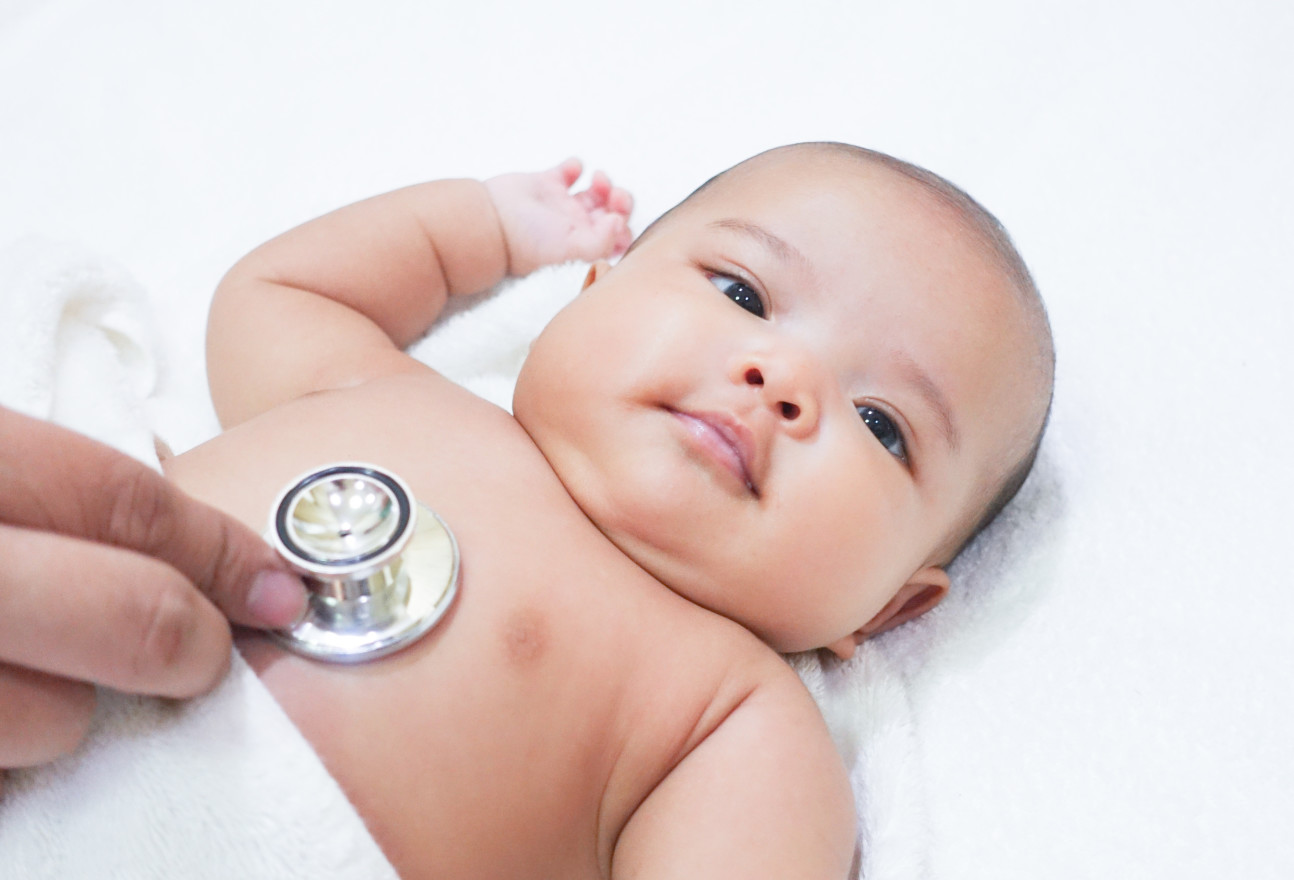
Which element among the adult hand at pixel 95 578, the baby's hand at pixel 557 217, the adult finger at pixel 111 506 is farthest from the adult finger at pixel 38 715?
the baby's hand at pixel 557 217

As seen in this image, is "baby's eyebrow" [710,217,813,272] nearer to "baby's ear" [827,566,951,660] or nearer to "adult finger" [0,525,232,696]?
"baby's ear" [827,566,951,660]

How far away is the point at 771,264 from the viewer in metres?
1.07

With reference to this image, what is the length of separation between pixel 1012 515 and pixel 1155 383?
0.24 meters

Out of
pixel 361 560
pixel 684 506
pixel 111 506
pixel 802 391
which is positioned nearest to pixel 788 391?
pixel 802 391

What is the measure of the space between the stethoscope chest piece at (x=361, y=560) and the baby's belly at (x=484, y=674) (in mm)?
40

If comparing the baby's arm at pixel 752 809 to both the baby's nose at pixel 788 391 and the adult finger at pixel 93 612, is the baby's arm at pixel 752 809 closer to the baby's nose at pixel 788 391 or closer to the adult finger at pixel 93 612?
the baby's nose at pixel 788 391

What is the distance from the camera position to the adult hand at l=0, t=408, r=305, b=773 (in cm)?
63

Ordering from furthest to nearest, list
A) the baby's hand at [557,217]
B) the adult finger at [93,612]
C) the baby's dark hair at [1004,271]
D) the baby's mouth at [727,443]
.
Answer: the baby's hand at [557,217]
the baby's dark hair at [1004,271]
the baby's mouth at [727,443]
the adult finger at [93,612]

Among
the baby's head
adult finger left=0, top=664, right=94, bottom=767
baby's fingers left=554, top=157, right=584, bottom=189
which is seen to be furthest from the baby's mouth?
baby's fingers left=554, top=157, right=584, bottom=189

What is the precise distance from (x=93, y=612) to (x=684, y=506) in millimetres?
502

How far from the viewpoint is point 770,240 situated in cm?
108

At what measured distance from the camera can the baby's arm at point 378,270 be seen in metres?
1.22

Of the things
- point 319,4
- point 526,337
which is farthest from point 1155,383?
point 319,4

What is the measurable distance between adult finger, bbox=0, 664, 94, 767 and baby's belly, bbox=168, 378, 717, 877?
0.41 feet
